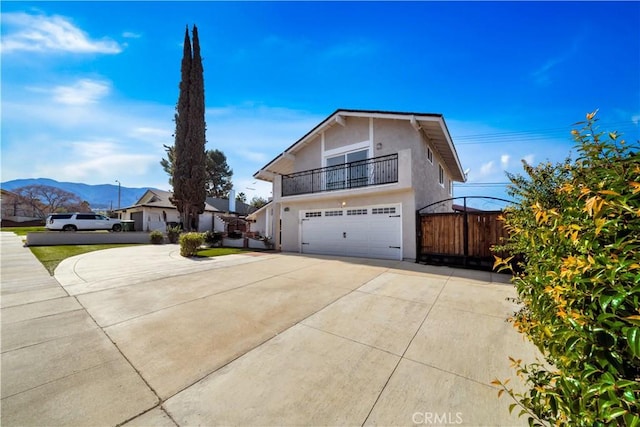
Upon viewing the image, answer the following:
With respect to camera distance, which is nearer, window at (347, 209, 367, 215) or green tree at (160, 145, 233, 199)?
window at (347, 209, 367, 215)

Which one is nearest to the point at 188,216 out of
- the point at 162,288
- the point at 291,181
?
the point at 291,181

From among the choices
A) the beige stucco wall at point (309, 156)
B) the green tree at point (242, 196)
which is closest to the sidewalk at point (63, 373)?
the beige stucco wall at point (309, 156)

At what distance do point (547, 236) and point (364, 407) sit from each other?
2.11 meters

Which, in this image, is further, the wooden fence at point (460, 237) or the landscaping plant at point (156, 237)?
the landscaping plant at point (156, 237)

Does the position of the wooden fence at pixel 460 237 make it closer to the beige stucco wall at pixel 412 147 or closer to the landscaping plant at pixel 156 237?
the beige stucco wall at pixel 412 147

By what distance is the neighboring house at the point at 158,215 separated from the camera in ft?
86.4

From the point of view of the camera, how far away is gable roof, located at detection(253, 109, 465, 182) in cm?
1011

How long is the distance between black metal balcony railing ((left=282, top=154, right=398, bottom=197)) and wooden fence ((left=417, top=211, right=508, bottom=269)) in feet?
8.13

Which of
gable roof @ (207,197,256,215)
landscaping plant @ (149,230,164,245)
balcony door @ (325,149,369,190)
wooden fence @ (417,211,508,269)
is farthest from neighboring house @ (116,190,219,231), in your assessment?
wooden fence @ (417,211,508,269)

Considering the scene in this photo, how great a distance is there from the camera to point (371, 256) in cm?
1083

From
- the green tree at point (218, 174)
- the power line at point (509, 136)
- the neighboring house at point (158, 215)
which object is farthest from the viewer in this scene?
the green tree at point (218, 174)

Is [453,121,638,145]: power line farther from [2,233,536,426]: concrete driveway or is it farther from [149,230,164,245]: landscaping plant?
[149,230,164,245]: landscaping plant

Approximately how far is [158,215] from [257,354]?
29765 millimetres

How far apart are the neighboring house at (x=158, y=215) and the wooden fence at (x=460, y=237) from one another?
2459cm
